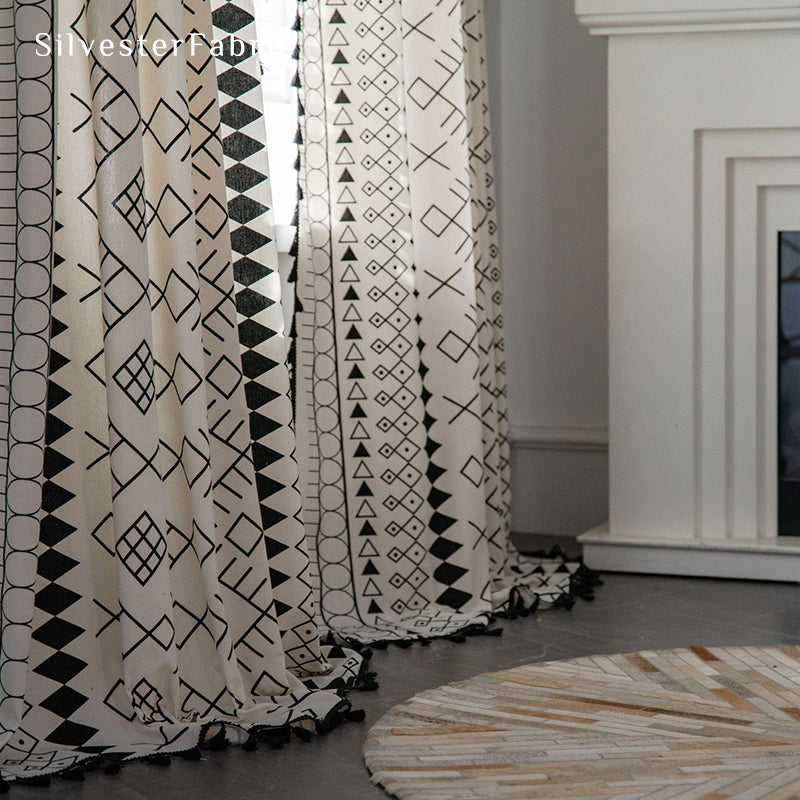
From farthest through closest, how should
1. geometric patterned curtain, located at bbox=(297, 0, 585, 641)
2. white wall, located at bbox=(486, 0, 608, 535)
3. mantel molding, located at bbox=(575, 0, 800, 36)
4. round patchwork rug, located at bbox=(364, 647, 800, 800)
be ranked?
white wall, located at bbox=(486, 0, 608, 535)
mantel molding, located at bbox=(575, 0, 800, 36)
geometric patterned curtain, located at bbox=(297, 0, 585, 641)
round patchwork rug, located at bbox=(364, 647, 800, 800)

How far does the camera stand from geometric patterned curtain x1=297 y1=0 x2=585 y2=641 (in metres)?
2.24

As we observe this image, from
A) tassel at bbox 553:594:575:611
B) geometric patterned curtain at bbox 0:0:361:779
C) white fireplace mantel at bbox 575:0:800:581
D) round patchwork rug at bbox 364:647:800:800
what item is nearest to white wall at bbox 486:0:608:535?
white fireplace mantel at bbox 575:0:800:581

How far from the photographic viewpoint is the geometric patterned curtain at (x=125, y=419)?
57.2 inches


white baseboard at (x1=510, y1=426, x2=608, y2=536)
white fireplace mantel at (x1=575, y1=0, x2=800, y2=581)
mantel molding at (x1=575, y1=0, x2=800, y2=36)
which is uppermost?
mantel molding at (x1=575, y1=0, x2=800, y2=36)

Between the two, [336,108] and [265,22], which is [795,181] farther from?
[265,22]

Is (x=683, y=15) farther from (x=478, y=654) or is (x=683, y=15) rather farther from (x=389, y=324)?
(x=478, y=654)

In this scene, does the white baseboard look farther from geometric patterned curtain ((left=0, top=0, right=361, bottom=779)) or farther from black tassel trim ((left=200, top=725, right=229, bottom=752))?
black tassel trim ((left=200, top=725, right=229, bottom=752))

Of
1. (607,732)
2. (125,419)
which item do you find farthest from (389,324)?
(607,732)

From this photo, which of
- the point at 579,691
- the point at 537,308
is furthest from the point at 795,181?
the point at 579,691

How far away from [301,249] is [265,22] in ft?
2.40

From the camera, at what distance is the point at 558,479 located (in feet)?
10.2

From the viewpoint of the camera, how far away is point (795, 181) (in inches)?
98.5

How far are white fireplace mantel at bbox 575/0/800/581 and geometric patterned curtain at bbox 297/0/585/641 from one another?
16.6 inches

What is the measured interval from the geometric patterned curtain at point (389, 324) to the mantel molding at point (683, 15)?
15.6 inches
